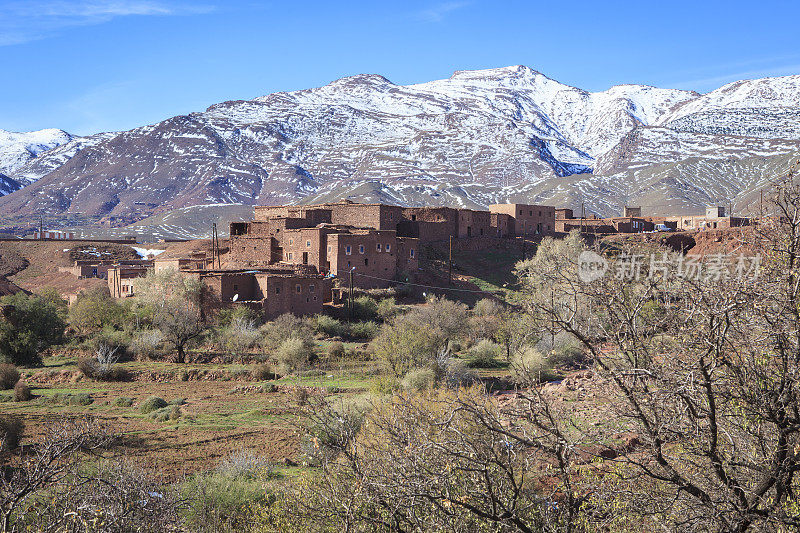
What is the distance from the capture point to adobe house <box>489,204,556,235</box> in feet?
207

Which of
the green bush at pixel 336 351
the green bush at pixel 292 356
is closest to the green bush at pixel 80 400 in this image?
the green bush at pixel 292 356

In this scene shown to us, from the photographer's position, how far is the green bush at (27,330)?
1254 inches

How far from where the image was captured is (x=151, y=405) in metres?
23.6

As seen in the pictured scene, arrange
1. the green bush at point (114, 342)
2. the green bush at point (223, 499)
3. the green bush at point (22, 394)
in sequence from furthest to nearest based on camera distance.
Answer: the green bush at point (114, 342) → the green bush at point (22, 394) → the green bush at point (223, 499)

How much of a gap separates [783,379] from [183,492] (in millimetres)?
10018

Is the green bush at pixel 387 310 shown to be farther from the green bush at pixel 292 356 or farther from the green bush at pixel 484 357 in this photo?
the green bush at pixel 292 356

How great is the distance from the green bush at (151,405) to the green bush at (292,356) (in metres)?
6.99

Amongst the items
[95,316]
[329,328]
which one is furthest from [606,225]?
[95,316]

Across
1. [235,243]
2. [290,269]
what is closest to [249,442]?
[290,269]

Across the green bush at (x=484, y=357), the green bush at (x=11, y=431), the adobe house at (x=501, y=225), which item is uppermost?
the adobe house at (x=501, y=225)

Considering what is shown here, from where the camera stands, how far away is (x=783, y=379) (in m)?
5.45

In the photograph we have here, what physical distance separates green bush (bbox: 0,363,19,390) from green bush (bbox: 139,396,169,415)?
7.20 meters

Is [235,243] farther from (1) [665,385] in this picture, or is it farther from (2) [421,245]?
(1) [665,385]

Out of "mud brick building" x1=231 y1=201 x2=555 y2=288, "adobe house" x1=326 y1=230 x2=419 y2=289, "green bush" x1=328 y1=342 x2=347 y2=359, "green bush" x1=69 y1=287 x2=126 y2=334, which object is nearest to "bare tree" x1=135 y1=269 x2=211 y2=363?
"green bush" x1=69 y1=287 x2=126 y2=334
